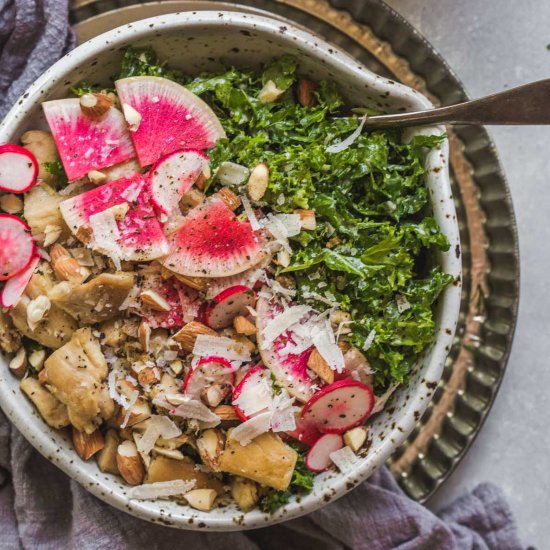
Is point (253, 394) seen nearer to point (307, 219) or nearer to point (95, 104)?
point (307, 219)

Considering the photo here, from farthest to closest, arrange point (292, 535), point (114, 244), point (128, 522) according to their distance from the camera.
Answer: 1. point (292, 535)
2. point (128, 522)
3. point (114, 244)

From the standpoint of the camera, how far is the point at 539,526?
2215mm

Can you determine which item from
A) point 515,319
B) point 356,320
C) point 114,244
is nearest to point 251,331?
point 356,320

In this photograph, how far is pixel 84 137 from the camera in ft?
5.56

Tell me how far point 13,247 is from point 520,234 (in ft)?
4.64

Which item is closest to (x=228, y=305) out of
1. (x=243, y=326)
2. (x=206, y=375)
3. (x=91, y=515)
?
(x=243, y=326)

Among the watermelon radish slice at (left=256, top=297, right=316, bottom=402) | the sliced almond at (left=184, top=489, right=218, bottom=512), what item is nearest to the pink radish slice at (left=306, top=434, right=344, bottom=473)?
the watermelon radish slice at (left=256, top=297, right=316, bottom=402)

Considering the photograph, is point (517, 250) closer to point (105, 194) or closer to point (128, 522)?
point (105, 194)

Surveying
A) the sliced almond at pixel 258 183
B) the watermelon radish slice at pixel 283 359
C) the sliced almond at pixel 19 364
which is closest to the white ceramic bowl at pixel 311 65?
the sliced almond at pixel 19 364

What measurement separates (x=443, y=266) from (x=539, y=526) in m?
0.99

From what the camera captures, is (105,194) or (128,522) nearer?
(105,194)

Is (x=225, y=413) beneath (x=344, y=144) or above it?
beneath

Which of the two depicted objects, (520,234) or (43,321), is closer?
(43,321)

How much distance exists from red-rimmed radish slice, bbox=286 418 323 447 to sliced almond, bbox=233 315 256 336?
0.24m
